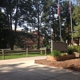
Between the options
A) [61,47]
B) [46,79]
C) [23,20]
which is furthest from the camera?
[23,20]

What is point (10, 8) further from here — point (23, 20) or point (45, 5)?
point (45, 5)

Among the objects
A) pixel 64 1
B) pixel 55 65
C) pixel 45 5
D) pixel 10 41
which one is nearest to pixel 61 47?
pixel 55 65

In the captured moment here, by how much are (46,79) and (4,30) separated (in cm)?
3092

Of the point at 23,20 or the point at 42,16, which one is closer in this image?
the point at 23,20

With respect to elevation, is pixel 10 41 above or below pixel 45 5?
below

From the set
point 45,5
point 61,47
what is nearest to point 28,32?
point 45,5

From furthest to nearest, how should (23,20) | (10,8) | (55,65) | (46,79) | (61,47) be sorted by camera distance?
1. (23,20)
2. (10,8)
3. (61,47)
4. (55,65)
5. (46,79)

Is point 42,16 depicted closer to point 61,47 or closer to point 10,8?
point 10,8

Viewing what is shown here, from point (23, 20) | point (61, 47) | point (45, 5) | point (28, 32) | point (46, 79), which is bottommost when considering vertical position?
point (46, 79)

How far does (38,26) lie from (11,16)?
8.27 m

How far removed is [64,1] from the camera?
161ft

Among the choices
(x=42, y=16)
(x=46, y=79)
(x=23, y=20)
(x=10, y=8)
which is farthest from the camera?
(x=42, y=16)

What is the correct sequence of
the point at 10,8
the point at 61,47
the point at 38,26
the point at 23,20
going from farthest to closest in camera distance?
the point at 38,26 < the point at 23,20 < the point at 10,8 < the point at 61,47

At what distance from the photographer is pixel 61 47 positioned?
653 inches
